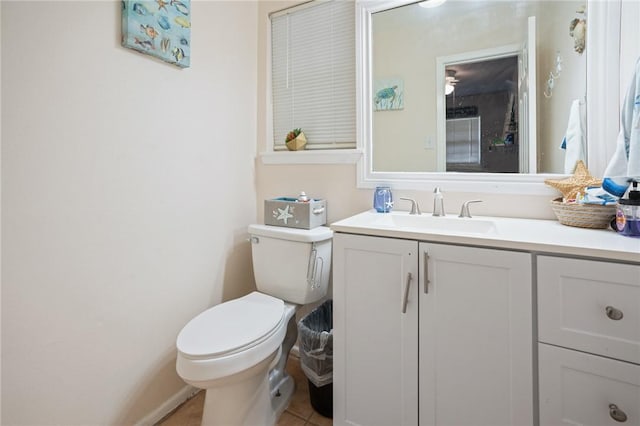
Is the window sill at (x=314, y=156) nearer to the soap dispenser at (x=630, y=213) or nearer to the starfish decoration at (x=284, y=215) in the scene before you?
the starfish decoration at (x=284, y=215)

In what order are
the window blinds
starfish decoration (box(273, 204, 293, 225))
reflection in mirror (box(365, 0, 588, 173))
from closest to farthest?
reflection in mirror (box(365, 0, 588, 173)) → starfish decoration (box(273, 204, 293, 225)) → the window blinds

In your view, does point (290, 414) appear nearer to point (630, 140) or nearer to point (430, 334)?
point (430, 334)

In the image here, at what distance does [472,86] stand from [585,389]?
1.22 metres

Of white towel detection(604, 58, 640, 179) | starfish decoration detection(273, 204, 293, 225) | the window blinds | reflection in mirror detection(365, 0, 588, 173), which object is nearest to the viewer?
white towel detection(604, 58, 640, 179)

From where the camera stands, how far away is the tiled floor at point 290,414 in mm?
1443

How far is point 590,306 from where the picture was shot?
89cm

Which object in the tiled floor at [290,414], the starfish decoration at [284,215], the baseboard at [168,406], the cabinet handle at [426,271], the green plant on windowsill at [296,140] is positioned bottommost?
the tiled floor at [290,414]

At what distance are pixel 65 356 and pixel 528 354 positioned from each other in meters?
1.51

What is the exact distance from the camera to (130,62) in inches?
50.4

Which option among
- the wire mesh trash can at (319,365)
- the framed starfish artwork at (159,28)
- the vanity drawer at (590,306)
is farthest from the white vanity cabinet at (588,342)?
the framed starfish artwork at (159,28)

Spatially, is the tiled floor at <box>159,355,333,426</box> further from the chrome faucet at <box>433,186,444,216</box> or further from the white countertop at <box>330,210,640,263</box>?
the chrome faucet at <box>433,186,444,216</box>

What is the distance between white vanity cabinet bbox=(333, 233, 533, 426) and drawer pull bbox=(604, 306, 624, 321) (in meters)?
0.18

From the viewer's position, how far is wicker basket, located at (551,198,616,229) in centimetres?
110

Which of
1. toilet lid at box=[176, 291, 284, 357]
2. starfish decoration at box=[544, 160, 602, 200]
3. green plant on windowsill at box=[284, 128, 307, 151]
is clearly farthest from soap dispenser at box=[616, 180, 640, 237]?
green plant on windowsill at box=[284, 128, 307, 151]
